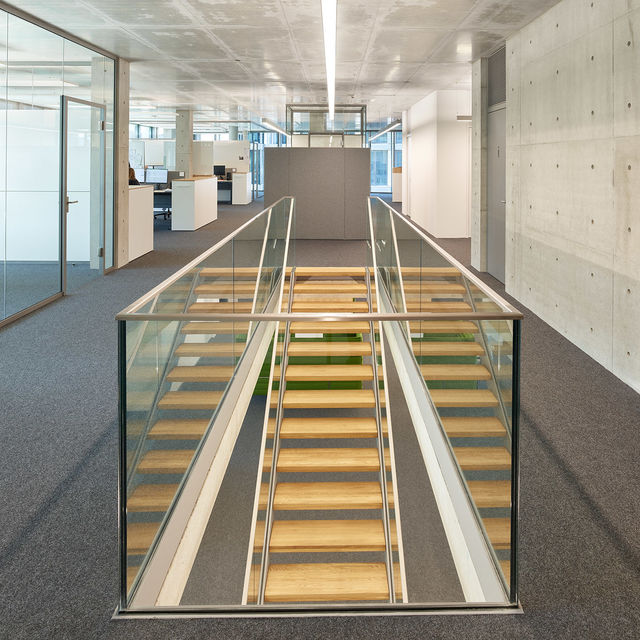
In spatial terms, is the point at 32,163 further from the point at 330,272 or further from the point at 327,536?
the point at 327,536

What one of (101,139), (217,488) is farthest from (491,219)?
(217,488)

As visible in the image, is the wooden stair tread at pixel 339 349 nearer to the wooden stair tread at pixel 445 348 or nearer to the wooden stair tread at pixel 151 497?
the wooden stair tread at pixel 445 348

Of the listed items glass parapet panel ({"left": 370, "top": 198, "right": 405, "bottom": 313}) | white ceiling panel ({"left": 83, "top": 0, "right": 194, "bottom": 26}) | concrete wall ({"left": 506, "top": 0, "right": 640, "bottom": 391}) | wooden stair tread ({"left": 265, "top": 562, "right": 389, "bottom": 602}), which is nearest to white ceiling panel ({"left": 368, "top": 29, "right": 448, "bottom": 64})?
concrete wall ({"left": 506, "top": 0, "right": 640, "bottom": 391})

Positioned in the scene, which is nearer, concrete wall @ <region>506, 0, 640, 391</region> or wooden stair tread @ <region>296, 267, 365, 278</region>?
concrete wall @ <region>506, 0, 640, 391</region>

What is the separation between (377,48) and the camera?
386 inches

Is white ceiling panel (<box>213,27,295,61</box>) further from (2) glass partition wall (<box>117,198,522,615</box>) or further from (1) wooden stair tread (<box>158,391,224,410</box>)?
(1) wooden stair tread (<box>158,391,224,410</box>)

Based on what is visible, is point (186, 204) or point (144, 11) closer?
point (144, 11)

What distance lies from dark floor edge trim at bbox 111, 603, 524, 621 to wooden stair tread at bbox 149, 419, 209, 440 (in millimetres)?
657

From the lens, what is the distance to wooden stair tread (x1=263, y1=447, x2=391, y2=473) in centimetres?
643

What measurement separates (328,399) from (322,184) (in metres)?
8.70

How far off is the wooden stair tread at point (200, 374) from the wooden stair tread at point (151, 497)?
1.56ft

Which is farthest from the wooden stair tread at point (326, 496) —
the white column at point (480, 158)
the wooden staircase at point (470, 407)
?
the white column at point (480, 158)

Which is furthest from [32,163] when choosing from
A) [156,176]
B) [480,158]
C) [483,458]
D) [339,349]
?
[156,176]

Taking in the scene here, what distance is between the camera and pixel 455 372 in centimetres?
349
